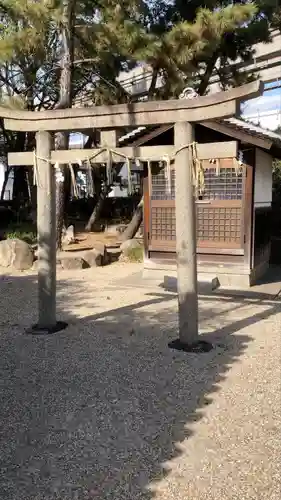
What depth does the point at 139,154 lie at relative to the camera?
5.17m

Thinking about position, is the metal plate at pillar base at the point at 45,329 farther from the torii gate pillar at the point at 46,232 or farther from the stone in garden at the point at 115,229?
the stone in garden at the point at 115,229

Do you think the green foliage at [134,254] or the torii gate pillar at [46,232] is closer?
the torii gate pillar at [46,232]

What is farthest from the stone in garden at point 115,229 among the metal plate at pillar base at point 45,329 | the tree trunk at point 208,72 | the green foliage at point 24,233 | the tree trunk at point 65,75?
the metal plate at pillar base at point 45,329

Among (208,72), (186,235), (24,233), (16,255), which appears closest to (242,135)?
(186,235)

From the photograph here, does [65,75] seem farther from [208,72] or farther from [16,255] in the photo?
[16,255]

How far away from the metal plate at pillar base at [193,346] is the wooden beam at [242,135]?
3725 mm

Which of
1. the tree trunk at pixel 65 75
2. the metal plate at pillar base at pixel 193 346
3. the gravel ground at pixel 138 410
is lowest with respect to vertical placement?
the gravel ground at pixel 138 410

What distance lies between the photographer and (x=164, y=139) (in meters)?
8.80

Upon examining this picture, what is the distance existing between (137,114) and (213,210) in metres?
3.95

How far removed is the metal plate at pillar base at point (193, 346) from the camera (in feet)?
16.0

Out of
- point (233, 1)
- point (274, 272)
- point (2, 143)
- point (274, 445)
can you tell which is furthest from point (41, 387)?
point (2, 143)

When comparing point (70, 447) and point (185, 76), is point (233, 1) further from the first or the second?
point (70, 447)

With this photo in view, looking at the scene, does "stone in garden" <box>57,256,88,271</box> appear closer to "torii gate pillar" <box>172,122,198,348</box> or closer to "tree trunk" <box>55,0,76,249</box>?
"tree trunk" <box>55,0,76,249</box>

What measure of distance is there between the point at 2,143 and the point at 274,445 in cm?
2022
